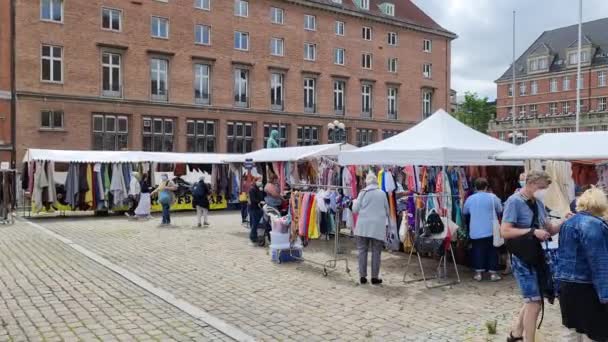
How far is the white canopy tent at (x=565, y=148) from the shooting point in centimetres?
761

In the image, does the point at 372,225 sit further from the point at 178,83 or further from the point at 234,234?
the point at 178,83

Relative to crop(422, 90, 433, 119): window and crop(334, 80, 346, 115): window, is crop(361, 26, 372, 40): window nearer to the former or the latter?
crop(334, 80, 346, 115): window

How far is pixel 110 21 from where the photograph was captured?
33719 millimetres

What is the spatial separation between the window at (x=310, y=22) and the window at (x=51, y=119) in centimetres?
2001

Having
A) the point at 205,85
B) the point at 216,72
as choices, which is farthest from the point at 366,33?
the point at 205,85

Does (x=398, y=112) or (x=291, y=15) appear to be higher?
(x=291, y=15)

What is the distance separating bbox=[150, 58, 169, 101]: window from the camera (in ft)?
117

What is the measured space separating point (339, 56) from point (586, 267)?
41.5m

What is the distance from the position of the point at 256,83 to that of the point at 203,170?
16.2m

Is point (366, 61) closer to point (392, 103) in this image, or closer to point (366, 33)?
point (366, 33)

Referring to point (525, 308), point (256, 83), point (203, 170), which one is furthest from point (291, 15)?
point (525, 308)

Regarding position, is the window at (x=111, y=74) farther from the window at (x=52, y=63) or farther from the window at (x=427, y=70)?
the window at (x=427, y=70)

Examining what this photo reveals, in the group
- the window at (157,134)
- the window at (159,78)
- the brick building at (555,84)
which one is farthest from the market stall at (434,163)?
the brick building at (555,84)

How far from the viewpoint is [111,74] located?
3403 cm
